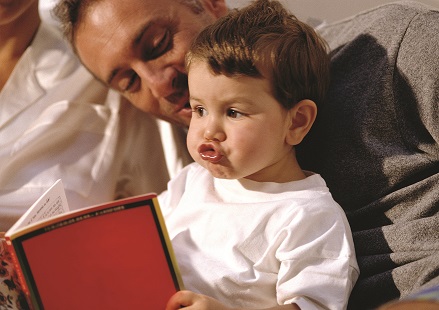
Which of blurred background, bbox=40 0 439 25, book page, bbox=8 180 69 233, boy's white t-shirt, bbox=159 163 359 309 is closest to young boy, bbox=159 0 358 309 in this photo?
boy's white t-shirt, bbox=159 163 359 309

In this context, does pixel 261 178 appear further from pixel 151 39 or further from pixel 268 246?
pixel 151 39

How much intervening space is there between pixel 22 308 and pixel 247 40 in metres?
0.64

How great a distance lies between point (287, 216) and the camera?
115cm

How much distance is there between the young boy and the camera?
1110 millimetres

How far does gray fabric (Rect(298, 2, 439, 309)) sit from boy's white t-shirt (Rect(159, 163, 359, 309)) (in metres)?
0.08

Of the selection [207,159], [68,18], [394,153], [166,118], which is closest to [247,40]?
[207,159]

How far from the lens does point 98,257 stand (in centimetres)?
105

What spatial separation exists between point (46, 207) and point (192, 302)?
1.10 feet

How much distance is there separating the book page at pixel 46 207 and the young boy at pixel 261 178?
0.26 metres

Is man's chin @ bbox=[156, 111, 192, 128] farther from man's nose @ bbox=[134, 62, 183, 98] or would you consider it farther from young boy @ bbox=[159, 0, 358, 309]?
young boy @ bbox=[159, 0, 358, 309]

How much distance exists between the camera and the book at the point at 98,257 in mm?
1007

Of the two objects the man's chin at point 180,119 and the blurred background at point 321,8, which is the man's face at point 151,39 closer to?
the man's chin at point 180,119

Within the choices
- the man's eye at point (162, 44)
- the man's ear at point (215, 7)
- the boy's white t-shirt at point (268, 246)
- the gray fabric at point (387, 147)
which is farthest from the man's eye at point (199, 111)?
the man's ear at point (215, 7)

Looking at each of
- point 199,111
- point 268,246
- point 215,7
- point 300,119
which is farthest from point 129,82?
point 268,246
